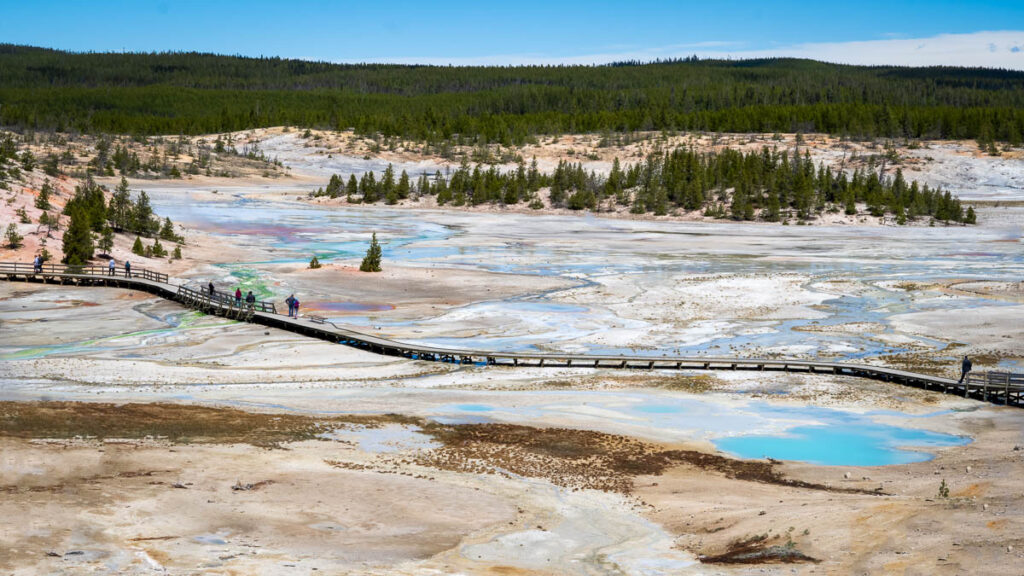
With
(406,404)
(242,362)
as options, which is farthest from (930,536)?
(242,362)

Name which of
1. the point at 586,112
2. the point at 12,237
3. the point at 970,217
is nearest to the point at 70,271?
the point at 12,237

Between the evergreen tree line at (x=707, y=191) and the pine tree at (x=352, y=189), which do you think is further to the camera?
the pine tree at (x=352, y=189)

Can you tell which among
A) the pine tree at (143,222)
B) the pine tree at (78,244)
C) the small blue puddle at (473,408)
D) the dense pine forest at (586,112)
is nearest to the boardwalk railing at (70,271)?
the pine tree at (78,244)

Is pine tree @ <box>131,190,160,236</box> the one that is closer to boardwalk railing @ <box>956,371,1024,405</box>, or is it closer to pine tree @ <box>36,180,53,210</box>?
pine tree @ <box>36,180,53,210</box>

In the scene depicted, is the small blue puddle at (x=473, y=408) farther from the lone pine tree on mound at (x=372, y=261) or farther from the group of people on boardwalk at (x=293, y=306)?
the lone pine tree on mound at (x=372, y=261)

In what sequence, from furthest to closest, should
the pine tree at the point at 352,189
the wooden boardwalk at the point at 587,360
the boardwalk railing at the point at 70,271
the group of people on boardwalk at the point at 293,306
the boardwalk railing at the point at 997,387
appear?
the pine tree at the point at 352,189 → the boardwalk railing at the point at 70,271 → the group of people on boardwalk at the point at 293,306 → the wooden boardwalk at the point at 587,360 → the boardwalk railing at the point at 997,387

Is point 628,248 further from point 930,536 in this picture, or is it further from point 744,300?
point 930,536
